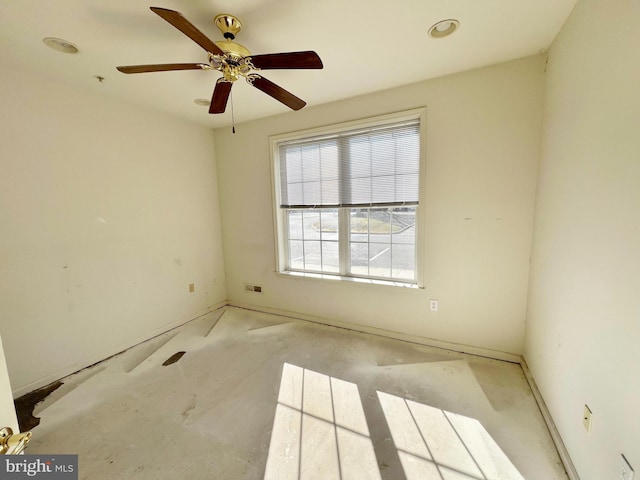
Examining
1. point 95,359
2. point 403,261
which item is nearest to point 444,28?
point 403,261

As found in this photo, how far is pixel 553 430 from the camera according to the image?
1.55m

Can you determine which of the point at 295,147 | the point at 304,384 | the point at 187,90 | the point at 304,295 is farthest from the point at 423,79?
the point at 304,384

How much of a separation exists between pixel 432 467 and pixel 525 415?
832mm

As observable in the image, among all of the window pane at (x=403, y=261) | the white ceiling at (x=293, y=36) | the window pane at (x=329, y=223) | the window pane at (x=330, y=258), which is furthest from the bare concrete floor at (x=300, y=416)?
the white ceiling at (x=293, y=36)

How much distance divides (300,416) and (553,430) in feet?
5.11

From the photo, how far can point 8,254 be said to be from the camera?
1.94 meters

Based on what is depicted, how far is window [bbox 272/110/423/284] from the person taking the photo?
2.56m

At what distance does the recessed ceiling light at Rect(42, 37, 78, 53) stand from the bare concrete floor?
8.30ft

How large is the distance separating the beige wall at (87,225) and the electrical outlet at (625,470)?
3.58 metres

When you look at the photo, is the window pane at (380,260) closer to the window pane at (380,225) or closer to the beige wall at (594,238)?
the window pane at (380,225)

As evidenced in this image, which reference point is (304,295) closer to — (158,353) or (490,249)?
(158,353)

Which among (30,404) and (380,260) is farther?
(380,260)

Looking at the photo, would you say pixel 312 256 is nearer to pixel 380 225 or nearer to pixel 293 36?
pixel 380 225

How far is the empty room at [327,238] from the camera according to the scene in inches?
52.4
